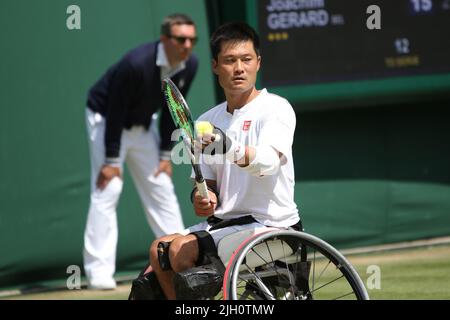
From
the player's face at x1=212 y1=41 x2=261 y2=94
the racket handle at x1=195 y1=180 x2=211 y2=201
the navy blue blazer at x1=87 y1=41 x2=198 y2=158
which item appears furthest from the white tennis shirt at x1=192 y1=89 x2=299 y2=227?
the navy blue blazer at x1=87 y1=41 x2=198 y2=158

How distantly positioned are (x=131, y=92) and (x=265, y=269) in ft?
10.5

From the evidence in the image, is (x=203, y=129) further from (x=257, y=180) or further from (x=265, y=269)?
(x=265, y=269)

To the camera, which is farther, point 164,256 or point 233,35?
point 233,35

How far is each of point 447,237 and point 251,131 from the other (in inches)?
182

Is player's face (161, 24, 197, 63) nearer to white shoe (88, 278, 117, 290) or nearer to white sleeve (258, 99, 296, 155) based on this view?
white shoe (88, 278, 117, 290)

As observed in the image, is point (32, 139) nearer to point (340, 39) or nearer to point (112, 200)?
point (112, 200)

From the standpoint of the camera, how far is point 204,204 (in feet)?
14.4

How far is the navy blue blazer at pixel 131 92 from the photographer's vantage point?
24.0ft

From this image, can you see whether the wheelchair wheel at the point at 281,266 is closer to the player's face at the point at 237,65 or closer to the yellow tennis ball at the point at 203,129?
the yellow tennis ball at the point at 203,129

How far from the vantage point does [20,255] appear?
7.40 meters

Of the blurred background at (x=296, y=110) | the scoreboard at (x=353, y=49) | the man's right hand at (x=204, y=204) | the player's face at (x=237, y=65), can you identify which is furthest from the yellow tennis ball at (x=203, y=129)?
the scoreboard at (x=353, y=49)

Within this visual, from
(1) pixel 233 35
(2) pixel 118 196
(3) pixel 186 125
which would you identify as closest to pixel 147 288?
(3) pixel 186 125

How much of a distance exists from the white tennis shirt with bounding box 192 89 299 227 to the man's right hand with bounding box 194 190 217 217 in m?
0.13

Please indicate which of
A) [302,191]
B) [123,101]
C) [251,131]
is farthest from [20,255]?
[251,131]
